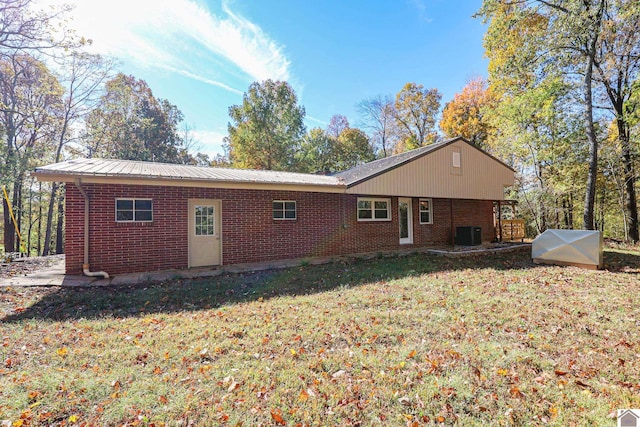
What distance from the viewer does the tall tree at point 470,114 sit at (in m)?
22.2

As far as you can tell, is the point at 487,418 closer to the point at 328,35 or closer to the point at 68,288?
the point at 68,288

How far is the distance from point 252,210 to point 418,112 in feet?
72.7

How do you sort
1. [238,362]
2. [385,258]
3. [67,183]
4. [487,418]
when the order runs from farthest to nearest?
1. [385,258]
2. [67,183]
3. [238,362]
4. [487,418]

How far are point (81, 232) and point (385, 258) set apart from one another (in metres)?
8.75

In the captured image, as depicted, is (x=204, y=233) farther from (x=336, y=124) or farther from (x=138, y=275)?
(x=336, y=124)

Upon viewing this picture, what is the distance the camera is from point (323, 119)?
1176 inches

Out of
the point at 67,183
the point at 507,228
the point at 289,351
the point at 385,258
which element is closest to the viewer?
the point at 289,351

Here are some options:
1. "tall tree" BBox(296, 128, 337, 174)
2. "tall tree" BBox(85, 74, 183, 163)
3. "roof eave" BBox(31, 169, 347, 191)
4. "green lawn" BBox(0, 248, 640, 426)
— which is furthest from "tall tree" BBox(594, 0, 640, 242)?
"tall tree" BBox(85, 74, 183, 163)

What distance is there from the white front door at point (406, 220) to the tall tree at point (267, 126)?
13291 millimetres

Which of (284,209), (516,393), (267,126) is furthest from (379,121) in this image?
(516,393)

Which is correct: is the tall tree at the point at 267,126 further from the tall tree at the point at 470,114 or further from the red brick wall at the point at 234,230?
the red brick wall at the point at 234,230

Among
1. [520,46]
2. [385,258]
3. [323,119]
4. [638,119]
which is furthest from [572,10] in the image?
[323,119]

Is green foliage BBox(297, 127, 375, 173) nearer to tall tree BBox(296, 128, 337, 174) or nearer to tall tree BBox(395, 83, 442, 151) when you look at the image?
tall tree BBox(296, 128, 337, 174)

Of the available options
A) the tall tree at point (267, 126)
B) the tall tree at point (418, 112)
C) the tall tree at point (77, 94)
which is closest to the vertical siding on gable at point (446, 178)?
the tall tree at point (418, 112)
